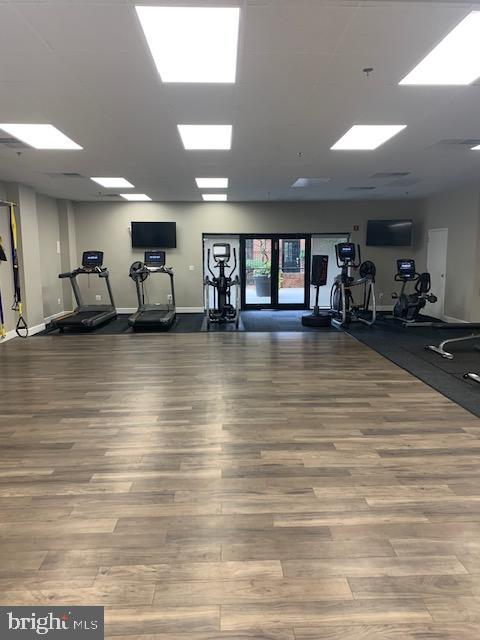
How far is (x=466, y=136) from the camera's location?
15.7 feet

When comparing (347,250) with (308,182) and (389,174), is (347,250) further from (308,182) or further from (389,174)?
(389,174)

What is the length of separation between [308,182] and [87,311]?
5510 millimetres

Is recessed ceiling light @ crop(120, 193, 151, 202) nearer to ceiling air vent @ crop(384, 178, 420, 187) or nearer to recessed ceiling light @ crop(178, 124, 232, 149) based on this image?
recessed ceiling light @ crop(178, 124, 232, 149)

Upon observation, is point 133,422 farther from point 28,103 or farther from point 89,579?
point 28,103

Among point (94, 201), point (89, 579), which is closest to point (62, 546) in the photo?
point (89, 579)

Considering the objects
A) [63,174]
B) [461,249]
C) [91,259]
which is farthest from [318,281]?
[63,174]

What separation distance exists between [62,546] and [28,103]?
3.73 meters

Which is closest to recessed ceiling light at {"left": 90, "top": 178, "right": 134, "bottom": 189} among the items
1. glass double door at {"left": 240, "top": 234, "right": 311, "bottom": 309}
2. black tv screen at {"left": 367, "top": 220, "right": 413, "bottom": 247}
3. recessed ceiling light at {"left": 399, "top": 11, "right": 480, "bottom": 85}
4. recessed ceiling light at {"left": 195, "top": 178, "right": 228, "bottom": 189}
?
recessed ceiling light at {"left": 195, "top": 178, "right": 228, "bottom": 189}

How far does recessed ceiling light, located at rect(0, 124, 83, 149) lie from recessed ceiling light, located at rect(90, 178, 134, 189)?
7.32ft

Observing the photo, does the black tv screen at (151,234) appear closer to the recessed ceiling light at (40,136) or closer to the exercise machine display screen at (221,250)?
the exercise machine display screen at (221,250)

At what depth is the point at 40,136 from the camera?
4762mm

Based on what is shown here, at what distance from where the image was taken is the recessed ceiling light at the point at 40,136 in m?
4.41

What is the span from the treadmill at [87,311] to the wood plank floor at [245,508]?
3.58 meters

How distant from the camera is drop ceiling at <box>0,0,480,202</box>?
2.43 meters
